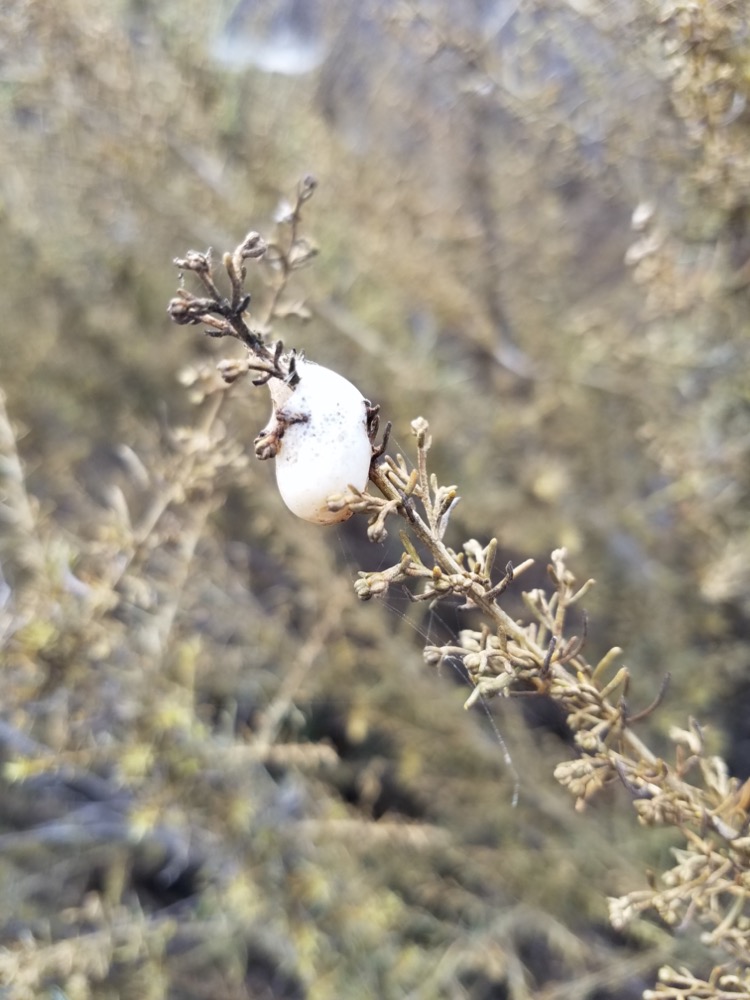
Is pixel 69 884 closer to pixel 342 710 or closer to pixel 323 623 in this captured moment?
pixel 342 710

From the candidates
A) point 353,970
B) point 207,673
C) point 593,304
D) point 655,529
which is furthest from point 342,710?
point 593,304

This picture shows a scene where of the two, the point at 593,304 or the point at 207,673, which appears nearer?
the point at 207,673

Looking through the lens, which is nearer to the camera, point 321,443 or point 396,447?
point 321,443

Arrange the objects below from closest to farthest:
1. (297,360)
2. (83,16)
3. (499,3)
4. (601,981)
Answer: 1. (297,360)
2. (601,981)
3. (83,16)
4. (499,3)

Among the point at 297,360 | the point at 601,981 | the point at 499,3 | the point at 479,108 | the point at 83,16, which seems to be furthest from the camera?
the point at 499,3

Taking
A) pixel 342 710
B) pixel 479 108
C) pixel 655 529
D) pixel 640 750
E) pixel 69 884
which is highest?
pixel 479 108

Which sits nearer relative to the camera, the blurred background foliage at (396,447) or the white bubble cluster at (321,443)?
the white bubble cluster at (321,443)

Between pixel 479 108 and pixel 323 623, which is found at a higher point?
pixel 479 108

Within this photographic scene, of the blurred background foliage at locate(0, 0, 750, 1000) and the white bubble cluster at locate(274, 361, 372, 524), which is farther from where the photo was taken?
the blurred background foliage at locate(0, 0, 750, 1000)
